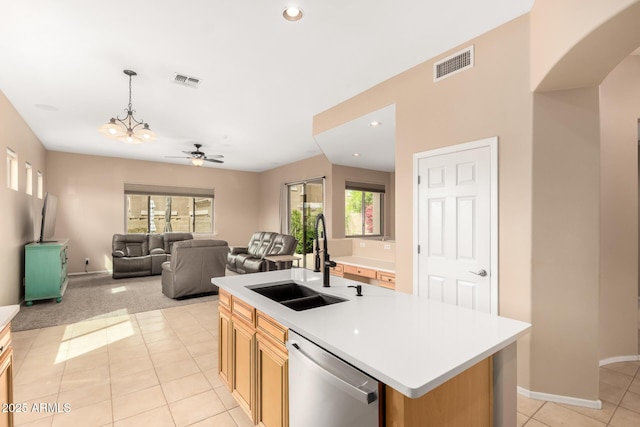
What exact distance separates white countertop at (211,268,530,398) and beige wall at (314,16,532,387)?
1.04 metres

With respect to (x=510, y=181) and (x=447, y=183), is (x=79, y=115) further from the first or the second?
A: (x=510, y=181)

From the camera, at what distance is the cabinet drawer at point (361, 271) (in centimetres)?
388

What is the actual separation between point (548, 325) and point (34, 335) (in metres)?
5.08

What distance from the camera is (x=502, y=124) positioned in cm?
245

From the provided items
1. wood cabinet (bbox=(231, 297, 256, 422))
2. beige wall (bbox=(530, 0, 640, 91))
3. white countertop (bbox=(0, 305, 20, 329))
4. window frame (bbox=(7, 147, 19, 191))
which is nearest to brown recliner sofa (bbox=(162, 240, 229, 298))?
window frame (bbox=(7, 147, 19, 191))

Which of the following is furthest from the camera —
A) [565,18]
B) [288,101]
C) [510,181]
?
Result: [288,101]

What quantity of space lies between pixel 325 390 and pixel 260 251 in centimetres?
606

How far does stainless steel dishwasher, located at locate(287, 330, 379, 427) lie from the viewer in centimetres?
109

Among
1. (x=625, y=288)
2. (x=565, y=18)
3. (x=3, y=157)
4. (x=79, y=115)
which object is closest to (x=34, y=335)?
(x=3, y=157)

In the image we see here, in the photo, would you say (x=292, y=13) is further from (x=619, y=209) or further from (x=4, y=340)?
(x=619, y=209)

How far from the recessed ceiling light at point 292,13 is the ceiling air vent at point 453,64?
137cm

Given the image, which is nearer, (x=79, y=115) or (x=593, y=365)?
(x=593, y=365)

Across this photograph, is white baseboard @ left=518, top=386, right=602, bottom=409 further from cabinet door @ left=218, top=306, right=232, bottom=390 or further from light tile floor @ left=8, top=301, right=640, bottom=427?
cabinet door @ left=218, top=306, right=232, bottom=390

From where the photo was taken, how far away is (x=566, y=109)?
228cm
